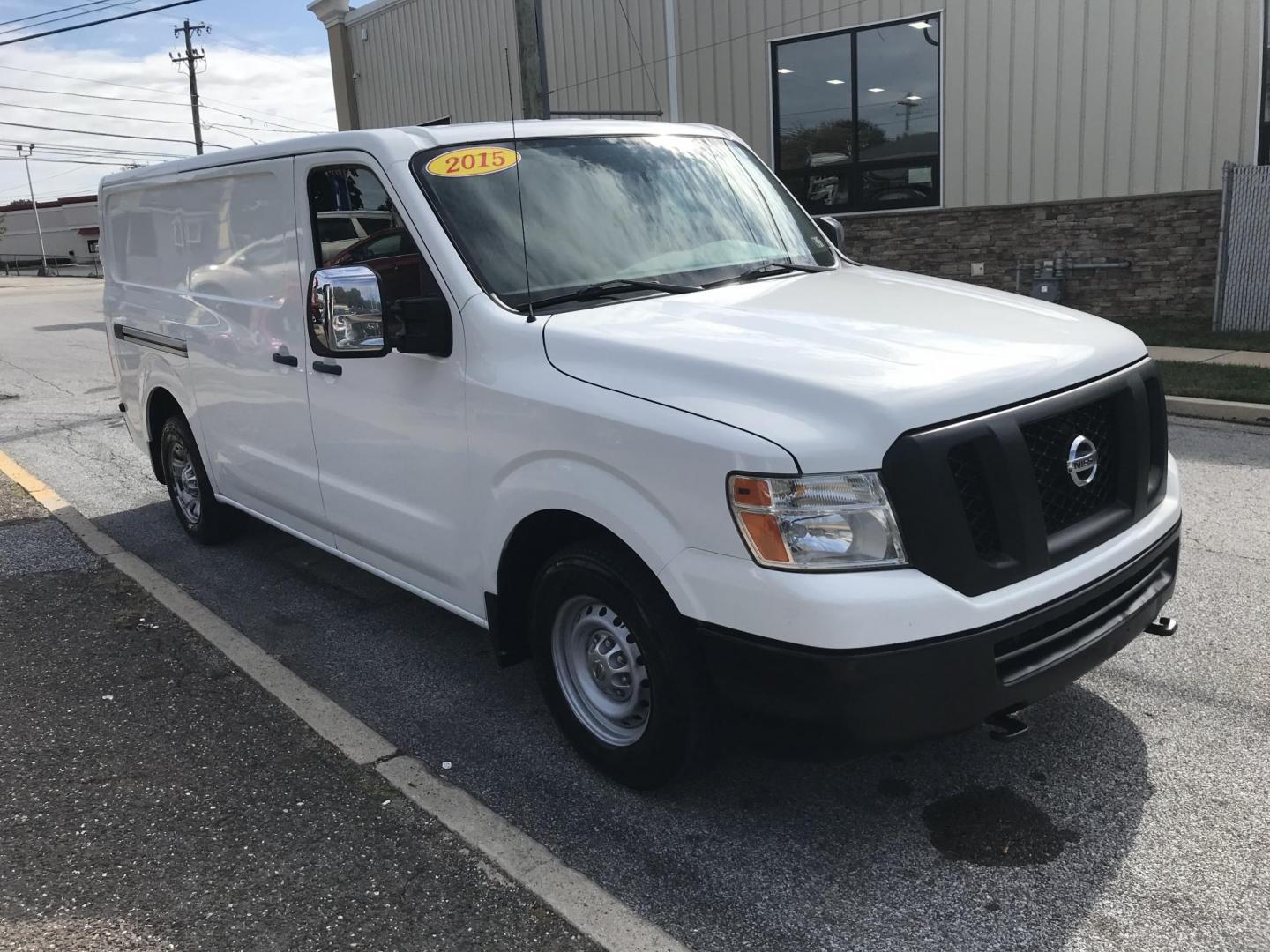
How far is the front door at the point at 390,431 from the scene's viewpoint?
12.2 ft

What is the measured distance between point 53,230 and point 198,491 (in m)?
87.5

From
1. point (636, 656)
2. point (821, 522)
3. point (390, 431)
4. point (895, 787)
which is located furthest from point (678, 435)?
point (390, 431)

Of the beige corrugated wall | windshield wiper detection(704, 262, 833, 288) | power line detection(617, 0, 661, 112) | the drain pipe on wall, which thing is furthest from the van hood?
the drain pipe on wall

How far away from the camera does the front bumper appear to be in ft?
8.70

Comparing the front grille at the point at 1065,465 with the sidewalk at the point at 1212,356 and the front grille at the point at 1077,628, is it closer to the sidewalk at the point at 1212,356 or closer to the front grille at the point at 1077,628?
the front grille at the point at 1077,628

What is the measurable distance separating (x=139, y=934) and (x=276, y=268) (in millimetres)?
2773

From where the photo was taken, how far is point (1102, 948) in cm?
261

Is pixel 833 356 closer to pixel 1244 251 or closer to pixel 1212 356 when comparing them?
pixel 1212 356

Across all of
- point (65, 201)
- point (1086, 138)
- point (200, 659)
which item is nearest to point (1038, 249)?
point (1086, 138)

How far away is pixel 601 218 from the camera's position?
385 cm

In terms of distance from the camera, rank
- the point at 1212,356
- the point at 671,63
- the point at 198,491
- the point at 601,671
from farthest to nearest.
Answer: the point at 671,63 → the point at 1212,356 → the point at 198,491 → the point at 601,671

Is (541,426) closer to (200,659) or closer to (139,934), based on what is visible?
(139,934)

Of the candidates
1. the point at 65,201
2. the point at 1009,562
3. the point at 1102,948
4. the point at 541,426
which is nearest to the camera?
the point at 1102,948

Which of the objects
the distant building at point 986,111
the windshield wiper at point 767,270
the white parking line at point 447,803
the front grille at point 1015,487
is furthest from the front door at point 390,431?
the distant building at point 986,111
